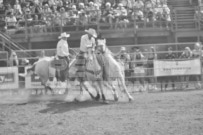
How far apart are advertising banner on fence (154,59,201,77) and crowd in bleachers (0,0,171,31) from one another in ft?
18.0

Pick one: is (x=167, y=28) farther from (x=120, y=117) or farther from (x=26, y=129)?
(x=26, y=129)

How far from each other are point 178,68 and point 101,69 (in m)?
3.34

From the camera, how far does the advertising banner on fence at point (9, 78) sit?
13750 mm

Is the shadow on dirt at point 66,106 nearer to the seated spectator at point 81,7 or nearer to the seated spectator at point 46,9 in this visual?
Answer: the seated spectator at point 81,7

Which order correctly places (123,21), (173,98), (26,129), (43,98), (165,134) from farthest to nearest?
(123,21) → (43,98) → (173,98) → (26,129) → (165,134)

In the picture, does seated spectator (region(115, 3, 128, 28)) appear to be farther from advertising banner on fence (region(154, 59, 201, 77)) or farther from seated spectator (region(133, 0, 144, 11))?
advertising banner on fence (region(154, 59, 201, 77))

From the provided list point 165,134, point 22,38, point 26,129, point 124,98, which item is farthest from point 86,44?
point 22,38

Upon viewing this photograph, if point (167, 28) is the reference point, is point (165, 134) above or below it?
below

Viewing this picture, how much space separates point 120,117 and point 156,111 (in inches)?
43.4

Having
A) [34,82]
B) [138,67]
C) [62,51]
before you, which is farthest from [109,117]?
[34,82]

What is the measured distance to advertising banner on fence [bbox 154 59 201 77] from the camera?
14.2m

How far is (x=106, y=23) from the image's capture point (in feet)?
65.3

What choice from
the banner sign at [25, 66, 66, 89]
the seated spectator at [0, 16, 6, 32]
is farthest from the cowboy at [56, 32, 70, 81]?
the seated spectator at [0, 16, 6, 32]

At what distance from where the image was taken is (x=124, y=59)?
1411 cm
